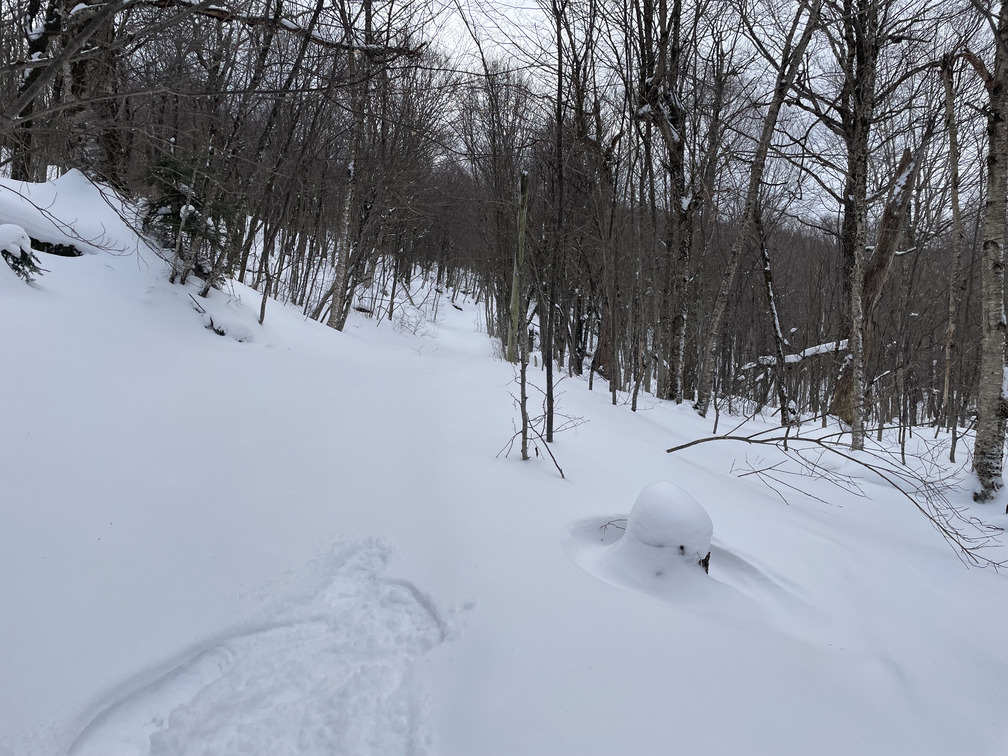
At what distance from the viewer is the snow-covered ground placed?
168cm

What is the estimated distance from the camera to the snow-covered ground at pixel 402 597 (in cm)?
168

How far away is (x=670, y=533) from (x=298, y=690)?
5.51 ft

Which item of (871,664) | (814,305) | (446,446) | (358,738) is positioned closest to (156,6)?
(446,446)

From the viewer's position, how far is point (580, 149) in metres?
8.25

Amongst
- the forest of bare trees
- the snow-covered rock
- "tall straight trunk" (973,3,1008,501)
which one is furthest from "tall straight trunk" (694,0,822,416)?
the snow-covered rock

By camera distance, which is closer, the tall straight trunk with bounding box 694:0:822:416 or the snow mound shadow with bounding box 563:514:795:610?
the snow mound shadow with bounding box 563:514:795:610

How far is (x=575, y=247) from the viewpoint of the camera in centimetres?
1177

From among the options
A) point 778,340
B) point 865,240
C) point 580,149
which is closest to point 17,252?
point 580,149

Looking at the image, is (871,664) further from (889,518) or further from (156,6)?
(156,6)

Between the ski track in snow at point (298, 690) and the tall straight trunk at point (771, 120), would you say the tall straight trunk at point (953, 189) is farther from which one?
the ski track in snow at point (298, 690)

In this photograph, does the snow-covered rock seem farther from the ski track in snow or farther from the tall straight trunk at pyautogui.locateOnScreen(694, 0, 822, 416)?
the tall straight trunk at pyautogui.locateOnScreen(694, 0, 822, 416)

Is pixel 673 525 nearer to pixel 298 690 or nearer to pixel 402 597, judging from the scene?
pixel 402 597

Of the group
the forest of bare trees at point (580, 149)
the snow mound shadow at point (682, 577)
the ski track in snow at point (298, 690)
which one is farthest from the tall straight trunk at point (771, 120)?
the ski track in snow at point (298, 690)

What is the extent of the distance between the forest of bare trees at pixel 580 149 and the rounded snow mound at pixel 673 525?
1.74 meters
